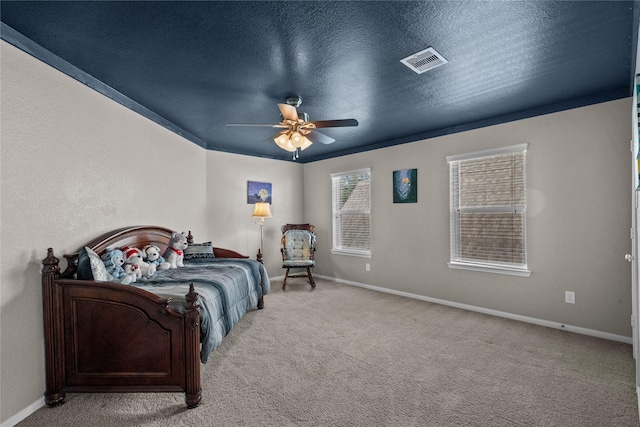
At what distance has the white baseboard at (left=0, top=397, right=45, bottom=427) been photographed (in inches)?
72.2

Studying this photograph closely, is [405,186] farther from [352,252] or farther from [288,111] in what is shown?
[288,111]

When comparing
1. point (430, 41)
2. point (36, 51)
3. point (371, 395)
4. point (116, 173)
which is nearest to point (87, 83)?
point (36, 51)

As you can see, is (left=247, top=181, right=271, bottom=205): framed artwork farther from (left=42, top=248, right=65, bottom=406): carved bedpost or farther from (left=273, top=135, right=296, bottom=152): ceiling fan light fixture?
(left=42, top=248, right=65, bottom=406): carved bedpost

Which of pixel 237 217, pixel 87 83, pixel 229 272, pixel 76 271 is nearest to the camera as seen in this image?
pixel 76 271

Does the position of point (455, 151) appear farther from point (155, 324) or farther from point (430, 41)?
point (155, 324)

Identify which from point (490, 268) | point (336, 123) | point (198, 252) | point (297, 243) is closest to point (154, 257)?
point (198, 252)

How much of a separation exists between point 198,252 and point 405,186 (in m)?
3.00

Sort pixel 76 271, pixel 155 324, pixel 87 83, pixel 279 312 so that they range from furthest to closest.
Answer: pixel 279 312
pixel 87 83
pixel 76 271
pixel 155 324

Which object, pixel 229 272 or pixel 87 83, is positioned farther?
pixel 229 272

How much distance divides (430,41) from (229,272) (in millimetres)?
2700

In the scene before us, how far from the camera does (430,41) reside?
208 cm

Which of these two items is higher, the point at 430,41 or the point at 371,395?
the point at 430,41

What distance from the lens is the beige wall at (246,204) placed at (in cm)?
197

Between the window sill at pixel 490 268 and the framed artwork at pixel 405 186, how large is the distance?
1.02 meters
